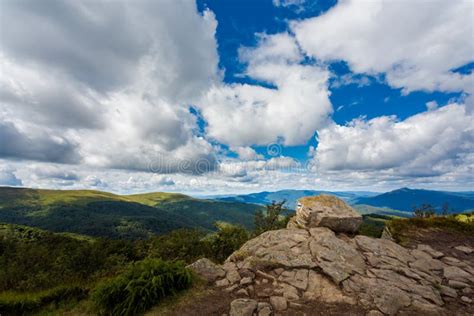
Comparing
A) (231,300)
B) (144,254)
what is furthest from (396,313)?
(144,254)

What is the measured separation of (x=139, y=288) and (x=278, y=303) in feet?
19.0

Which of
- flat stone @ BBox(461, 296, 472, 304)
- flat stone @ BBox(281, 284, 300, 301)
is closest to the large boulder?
flat stone @ BBox(461, 296, 472, 304)

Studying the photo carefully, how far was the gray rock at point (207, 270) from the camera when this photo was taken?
36.7 feet

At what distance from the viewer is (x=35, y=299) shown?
10711mm

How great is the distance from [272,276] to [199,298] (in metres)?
3.79

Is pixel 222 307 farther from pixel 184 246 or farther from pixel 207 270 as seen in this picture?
pixel 184 246

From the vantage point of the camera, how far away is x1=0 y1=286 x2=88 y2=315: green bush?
33.9 ft

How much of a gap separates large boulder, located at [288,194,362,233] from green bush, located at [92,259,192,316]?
34.6ft

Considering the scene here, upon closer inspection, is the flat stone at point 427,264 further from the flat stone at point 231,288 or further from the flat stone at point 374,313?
the flat stone at point 231,288

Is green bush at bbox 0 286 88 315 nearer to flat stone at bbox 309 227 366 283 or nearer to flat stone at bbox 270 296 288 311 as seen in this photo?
flat stone at bbox 270 296 288 311

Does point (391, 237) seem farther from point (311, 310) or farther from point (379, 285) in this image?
point (311, 310)

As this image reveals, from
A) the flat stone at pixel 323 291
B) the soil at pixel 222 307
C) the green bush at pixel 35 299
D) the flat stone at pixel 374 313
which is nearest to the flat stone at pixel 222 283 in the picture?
the soil at pixel 222 307

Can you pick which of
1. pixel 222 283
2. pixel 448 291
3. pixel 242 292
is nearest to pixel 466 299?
pixel 448 291

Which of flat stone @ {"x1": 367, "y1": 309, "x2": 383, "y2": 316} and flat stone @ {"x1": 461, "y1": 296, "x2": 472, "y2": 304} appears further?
Answer: flat stone @ {"x1": 461, "y1": 296, "x2": 472, "y2": 304}
